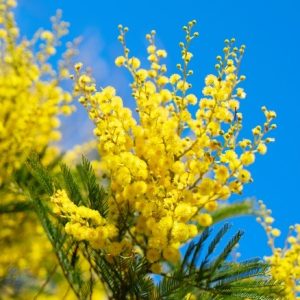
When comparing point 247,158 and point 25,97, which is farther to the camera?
point 25,97

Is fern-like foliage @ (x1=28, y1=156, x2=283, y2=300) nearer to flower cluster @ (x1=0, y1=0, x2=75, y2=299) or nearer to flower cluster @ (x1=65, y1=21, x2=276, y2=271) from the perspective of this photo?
flower cluster @ (x1=65, y1=21, x2=276, y2=271)

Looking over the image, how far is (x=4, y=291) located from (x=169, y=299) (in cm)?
462

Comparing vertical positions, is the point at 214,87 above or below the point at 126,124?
above

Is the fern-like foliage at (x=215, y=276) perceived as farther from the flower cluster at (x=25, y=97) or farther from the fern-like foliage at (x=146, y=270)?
the flower cluster at (x=25, y=97)

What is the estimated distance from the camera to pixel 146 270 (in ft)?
13.7

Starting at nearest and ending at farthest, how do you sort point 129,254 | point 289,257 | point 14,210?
point 129,254, point 289,257, point 14,210

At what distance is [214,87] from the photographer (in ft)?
13.2

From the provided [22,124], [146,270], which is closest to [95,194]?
[146,270]

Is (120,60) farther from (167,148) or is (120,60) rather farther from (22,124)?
(22,124)

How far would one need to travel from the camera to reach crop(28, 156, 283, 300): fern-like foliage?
4098 mm

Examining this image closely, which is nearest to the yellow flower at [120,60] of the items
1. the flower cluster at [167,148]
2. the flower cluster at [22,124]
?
the flower cluster at [167,148]

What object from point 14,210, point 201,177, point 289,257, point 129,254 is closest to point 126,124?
point 201,177

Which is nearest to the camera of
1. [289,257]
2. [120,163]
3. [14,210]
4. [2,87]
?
[120,163]

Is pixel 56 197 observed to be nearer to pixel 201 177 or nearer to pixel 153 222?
pixel 153 222
